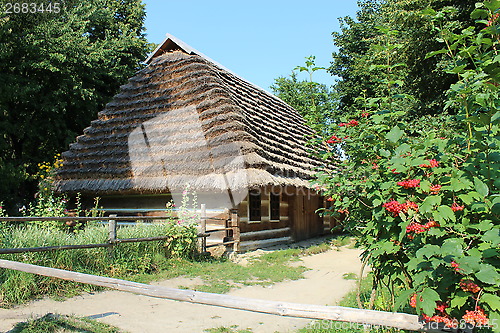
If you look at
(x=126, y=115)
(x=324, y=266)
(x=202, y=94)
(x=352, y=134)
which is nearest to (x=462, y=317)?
(x=352, y=134)

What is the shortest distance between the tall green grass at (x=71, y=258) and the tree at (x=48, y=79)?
9564mm

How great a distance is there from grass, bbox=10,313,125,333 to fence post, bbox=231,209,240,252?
17.3ft

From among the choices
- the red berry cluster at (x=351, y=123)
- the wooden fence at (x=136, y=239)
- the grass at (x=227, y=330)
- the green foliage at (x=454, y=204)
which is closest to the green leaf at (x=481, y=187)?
the green foliage at (x=454, y=204)

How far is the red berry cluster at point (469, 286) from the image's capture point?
1.91m

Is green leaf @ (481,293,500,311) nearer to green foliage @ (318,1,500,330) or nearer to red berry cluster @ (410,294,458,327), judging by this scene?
green foliage @ (318,1,500,330)

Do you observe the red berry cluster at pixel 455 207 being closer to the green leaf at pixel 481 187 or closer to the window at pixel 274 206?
the green leaf at pixel 481 187

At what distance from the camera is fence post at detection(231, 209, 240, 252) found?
923cm

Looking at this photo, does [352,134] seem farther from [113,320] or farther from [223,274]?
[223,274]

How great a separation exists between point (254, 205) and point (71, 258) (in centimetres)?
582

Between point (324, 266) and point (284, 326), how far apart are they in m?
4.44

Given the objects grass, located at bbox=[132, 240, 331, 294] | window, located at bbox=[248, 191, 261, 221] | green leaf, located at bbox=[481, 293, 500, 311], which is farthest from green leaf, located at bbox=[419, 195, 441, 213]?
window, located at bbox=[248, 191, 261, 221]

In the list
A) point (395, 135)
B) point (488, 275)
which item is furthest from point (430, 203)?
point (395, 135)

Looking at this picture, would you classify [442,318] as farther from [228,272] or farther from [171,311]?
[228,272]

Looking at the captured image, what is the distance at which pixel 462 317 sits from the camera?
2072 mm
